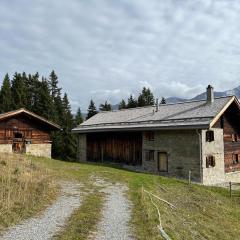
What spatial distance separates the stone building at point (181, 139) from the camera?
95.2ft

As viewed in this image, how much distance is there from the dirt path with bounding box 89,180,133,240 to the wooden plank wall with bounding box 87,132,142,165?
16138 mm

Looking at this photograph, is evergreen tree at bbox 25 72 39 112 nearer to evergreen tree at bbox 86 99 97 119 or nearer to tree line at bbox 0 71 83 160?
tree line at bbox 0 71 83 160

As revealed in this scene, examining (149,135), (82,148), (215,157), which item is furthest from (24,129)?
(215,157)

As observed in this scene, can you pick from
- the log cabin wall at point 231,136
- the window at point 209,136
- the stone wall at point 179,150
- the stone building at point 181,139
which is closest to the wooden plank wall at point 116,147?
the stone building at point 181,139

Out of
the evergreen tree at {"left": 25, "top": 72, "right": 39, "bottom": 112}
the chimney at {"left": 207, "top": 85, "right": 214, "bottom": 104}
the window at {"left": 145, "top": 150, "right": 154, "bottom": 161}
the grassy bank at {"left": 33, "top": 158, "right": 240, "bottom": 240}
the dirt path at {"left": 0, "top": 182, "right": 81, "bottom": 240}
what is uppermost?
the evergreen tree at {"left": 25, "top": 72, "right": 39, "bottom": 112}

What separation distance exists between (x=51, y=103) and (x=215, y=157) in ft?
125

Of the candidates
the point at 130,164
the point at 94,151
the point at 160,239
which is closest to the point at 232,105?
the point at 130,164

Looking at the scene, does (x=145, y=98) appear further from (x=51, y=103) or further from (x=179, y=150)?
(x=179, y=150)

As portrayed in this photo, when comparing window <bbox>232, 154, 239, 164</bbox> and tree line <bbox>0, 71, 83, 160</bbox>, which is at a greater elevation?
tree line <bbox>0, 71, 83, 160</bbox>

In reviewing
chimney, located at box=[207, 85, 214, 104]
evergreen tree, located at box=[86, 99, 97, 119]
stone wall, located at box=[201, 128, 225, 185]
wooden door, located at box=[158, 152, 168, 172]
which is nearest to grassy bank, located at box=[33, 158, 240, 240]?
stone wall, located at box=[201, 128, 225, 185]

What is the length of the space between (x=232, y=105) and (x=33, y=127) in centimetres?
1933

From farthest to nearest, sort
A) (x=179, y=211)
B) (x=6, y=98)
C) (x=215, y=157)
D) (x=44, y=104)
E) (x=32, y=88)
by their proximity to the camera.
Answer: (x=32, y=88), (x=6, y=98), (x=44, y=104), (x=215, y=157), (x=179, y=211)

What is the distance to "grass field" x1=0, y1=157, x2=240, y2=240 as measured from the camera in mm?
11590

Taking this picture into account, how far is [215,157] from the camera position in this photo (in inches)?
1205
